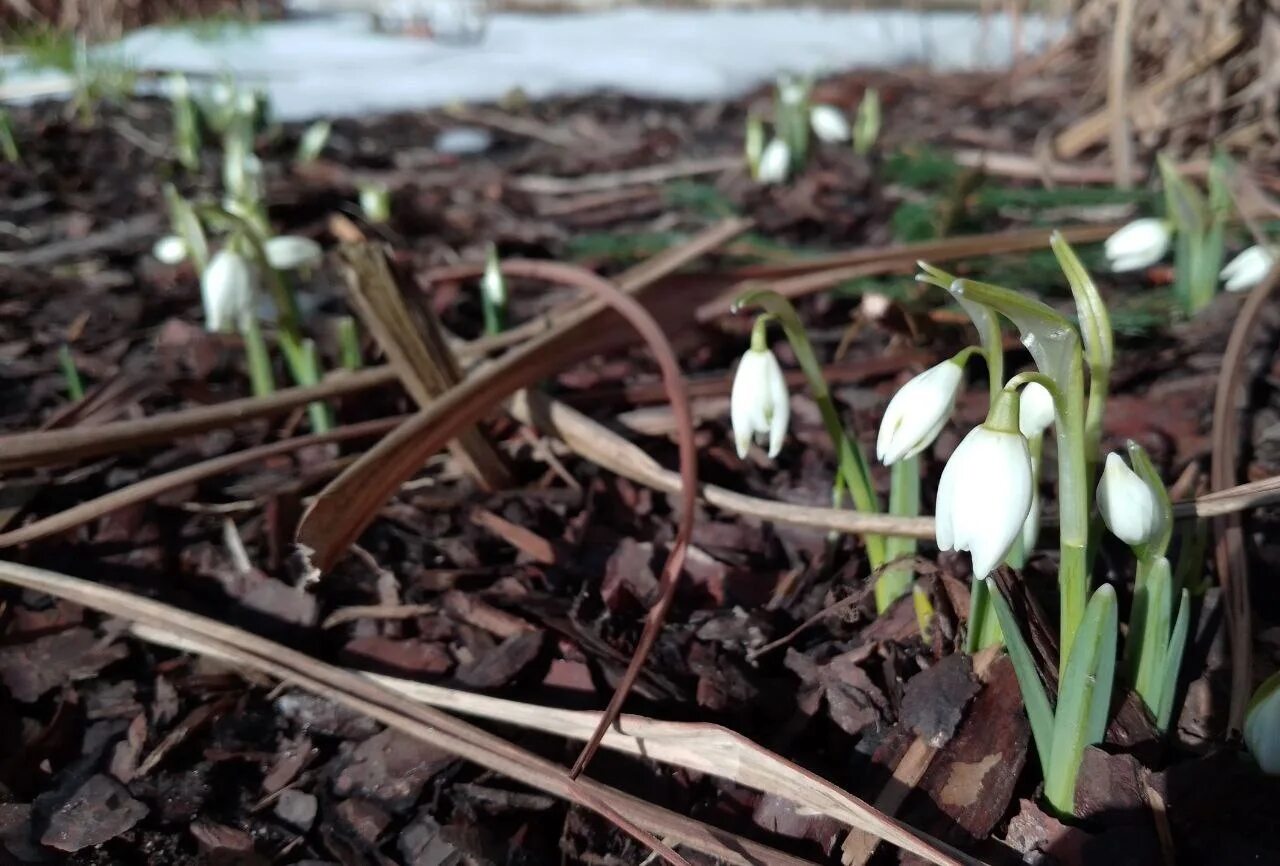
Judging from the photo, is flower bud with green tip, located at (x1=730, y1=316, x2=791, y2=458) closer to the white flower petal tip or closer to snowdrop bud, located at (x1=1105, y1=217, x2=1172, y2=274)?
the white flower petal tip

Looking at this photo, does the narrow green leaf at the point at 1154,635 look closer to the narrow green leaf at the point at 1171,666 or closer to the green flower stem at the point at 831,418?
the narrow green leaf at the point at 1171,666

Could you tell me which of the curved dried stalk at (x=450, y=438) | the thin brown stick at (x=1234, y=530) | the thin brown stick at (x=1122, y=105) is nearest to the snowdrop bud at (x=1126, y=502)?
the thin brown stick at (x=1234, y=530)

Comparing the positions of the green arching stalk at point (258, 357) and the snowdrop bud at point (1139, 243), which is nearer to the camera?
the green arching stalk at point (258, 357)

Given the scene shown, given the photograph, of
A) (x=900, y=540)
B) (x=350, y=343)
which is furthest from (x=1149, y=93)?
(x=350, y=343)

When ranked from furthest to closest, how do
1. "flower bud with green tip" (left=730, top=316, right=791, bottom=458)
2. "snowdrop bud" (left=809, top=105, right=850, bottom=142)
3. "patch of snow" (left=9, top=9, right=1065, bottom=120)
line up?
"patch of snow" (left=9, top=9, right=1065, bottom=120)
"snowdrop bud" (left=809, top=105, right=850, bottom=142)
"flower bud with green tip" (left=730, top=316, right=791, bottom=458)

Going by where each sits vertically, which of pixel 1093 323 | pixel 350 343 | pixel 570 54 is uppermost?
pixel 570 54

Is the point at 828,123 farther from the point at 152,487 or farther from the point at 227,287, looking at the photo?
the point at 152,487

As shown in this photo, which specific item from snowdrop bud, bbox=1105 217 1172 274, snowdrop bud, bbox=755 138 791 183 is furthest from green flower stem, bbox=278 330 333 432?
snowdrop bud, bbox=755 138 791 183
